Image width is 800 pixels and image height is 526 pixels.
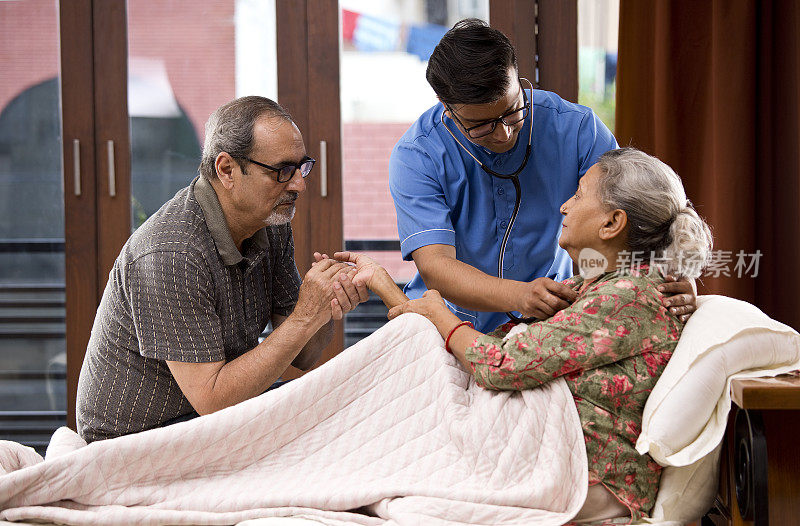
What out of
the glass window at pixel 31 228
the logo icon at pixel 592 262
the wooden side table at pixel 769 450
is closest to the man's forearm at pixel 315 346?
the logo icon at pixel 592 262

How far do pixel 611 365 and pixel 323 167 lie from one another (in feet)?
6.11

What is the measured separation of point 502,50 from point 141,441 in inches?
47.5

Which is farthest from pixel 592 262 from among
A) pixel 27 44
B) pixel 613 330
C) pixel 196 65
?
pixel 27 44

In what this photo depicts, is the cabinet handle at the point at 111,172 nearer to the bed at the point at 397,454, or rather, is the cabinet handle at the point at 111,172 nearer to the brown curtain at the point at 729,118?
the bed at the point at 397,454

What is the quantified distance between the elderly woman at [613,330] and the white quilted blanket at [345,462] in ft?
0.19

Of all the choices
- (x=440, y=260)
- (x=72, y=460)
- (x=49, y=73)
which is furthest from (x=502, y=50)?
(x=49, y=73)

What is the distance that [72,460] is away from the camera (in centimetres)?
151

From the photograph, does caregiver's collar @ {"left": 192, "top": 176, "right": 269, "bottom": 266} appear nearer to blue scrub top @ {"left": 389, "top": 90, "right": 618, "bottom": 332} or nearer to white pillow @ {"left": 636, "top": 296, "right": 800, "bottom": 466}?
blue scrub top @ {"left": 389, "top": 90, "right": 618, "bottom": 332}

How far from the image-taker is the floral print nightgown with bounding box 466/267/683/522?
149 cm

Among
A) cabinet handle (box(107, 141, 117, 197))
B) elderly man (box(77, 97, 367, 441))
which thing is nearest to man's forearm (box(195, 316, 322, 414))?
elderly man (box(77, 97, 367, 441))

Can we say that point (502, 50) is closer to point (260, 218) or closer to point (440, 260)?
point (440, 260)

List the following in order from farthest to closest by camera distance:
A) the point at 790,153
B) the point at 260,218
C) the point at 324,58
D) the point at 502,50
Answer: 1. the point at 324,58
2. the point at 790,153
3. the point at 260,218
4. the point at 502,50

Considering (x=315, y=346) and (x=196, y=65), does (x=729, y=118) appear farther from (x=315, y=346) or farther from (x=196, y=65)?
(x=196, y=65)

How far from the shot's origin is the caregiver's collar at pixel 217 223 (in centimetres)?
192
